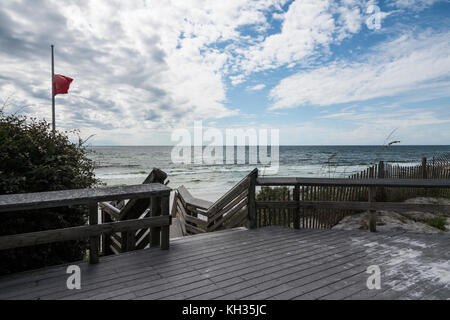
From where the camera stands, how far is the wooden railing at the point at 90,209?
103 inches

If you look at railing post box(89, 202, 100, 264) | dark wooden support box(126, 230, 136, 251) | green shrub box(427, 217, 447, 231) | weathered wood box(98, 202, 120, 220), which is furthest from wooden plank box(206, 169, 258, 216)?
green shrub box(427, 217, 447, 231)

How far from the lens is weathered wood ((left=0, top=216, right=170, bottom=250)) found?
263cm

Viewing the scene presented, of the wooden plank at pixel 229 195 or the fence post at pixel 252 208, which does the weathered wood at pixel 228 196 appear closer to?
the wooden plank at pixel 229 195

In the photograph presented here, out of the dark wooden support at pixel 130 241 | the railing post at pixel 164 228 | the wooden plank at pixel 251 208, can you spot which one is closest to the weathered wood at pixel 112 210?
the dark wooden support at pixel 130 241

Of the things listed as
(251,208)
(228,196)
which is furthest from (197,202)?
(251,208)

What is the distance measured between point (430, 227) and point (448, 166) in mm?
8974

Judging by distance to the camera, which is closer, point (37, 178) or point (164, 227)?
point (37, 178)

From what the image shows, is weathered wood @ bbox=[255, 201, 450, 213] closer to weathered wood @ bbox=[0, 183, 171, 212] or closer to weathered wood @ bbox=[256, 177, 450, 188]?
weathered wood @ bbox=[256, 177, 450, 188]

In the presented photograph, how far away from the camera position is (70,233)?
114 inches

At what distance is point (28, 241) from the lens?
2.69 m

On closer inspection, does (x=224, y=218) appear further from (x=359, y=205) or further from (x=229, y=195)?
(x=359, y=205)

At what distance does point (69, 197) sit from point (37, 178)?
38.9 inches

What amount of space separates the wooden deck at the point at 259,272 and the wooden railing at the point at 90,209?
39 centimetres
